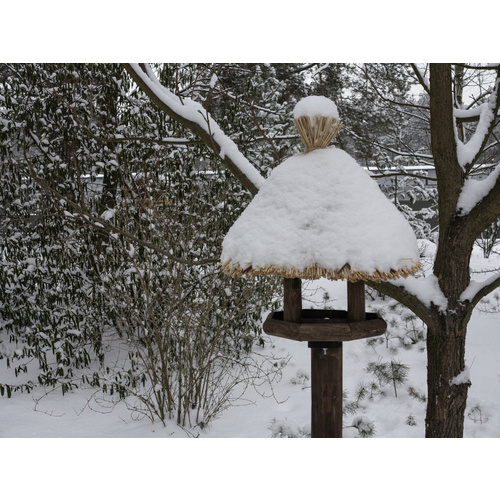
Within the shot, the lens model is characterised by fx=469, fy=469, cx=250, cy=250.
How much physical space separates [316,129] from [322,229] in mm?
351

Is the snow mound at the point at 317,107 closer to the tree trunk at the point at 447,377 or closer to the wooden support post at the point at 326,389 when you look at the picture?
the wooden support post at the point at 326,389

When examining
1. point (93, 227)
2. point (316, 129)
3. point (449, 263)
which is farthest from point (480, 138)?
point (93, 227)

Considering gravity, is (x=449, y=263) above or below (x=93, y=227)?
below

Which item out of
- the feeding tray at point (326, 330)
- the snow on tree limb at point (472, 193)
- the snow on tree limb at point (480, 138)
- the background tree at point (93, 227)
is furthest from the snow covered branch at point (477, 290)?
the background tree at point (93, 227)

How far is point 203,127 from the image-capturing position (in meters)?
2.09

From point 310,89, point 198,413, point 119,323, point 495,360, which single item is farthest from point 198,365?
point 310,89

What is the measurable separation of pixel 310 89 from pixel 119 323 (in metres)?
2.78

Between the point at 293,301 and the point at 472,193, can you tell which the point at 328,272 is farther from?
the point at 472,193

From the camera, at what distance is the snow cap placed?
1262mm

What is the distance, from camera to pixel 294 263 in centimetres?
126

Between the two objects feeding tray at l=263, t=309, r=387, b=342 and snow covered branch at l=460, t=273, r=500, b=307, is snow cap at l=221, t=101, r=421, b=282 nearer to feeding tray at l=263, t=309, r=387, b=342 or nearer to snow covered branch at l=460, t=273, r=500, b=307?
feeding tray at l=263, t=309, r=387, b=342

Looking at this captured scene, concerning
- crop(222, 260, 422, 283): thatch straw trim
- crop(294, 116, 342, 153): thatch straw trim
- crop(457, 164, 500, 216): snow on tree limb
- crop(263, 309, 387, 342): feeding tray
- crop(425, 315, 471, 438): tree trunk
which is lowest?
crop(425, 315, 471, 438): tree trunk

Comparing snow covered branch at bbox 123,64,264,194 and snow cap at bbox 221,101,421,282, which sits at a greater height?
snow covered branch at bbox 123,64,264,194

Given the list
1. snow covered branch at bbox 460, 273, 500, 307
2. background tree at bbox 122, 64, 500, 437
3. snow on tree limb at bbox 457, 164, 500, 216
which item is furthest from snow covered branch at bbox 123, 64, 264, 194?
snow covered branch at bbox 460, 273, 500, 307
